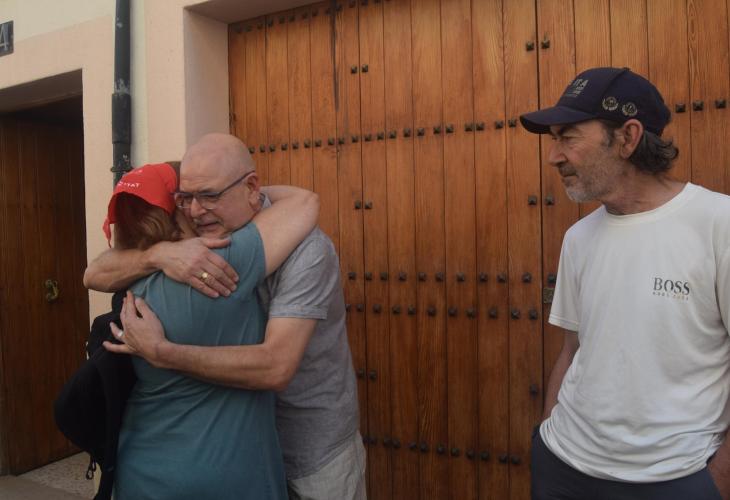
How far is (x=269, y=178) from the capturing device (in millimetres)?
3076

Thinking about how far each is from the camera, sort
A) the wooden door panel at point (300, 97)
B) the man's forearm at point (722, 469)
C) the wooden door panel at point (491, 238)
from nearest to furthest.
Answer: the man's forearm at point (722, 469) → the wooden door panel at point (491, 238) → the wooden door panel at point (300, 97)

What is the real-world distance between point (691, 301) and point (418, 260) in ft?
4.23

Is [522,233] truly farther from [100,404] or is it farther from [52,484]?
[52,484]

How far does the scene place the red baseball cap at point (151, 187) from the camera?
162 cm

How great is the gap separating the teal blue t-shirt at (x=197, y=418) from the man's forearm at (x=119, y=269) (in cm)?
4

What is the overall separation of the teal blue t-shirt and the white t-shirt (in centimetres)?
79

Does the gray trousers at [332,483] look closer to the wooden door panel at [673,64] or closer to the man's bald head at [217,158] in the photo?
the man's bald head at [217,158]

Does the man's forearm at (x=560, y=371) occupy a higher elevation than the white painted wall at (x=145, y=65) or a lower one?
lower

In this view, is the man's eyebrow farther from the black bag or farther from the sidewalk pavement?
the sidewalk pavement

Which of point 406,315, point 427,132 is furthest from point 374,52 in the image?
point 406,315

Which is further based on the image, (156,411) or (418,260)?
(418,260)

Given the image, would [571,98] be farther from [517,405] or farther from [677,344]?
[517,405]

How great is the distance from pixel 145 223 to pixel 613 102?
3.96 ft

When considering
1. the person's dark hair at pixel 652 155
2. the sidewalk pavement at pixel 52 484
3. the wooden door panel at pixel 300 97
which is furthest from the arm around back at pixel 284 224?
the sidewalk pavement at pixel 52 484
